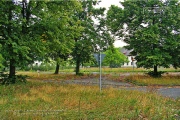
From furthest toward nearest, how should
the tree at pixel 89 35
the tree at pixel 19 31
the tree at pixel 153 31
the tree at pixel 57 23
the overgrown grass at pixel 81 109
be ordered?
1. the tree at pixel 89 35
2. the tree at pixel 153 31
3. the tree at pixel 57 23
4. the tree at pixel 19 31
5. the overgrown grass at pixel 81 109

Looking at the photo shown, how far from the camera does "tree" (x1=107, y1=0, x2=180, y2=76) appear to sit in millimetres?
26781

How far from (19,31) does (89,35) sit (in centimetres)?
1830

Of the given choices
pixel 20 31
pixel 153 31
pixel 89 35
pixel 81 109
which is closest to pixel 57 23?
pixel 20 31

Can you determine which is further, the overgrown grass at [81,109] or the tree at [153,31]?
the tree at [153,31]

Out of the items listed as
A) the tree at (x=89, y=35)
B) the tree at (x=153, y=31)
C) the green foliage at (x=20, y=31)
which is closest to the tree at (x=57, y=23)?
the green foliage at (x=20, y=31)

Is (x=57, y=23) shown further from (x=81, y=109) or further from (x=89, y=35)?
(x=89, y=35)

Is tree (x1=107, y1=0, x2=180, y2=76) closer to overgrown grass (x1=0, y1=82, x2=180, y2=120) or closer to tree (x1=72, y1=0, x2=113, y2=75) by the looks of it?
tree (x1=72, y1=0, x2=113, y2=75)

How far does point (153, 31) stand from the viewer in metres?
26.6

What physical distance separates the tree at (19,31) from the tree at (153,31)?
1247 cm

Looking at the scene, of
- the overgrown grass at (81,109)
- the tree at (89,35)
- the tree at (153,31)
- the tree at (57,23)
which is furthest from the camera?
the tree at (89,35)

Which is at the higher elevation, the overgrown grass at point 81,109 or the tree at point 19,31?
the tree at point 19,31

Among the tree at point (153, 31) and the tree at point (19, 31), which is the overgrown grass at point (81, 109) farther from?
the tree at point (153, 31)

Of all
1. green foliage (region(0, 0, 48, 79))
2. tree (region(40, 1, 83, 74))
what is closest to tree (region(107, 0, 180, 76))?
tree (region(40, 1, 83, 74))

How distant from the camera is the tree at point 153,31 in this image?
87.9ft
